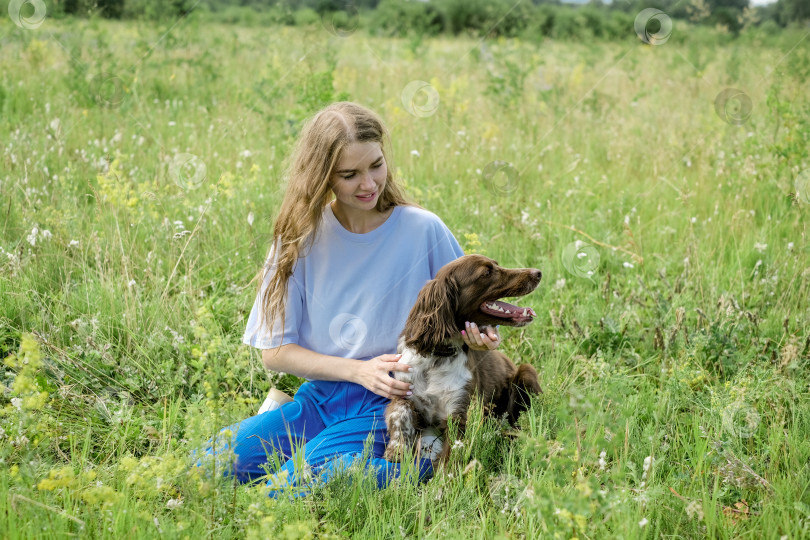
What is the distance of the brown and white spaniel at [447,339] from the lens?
10.1ft

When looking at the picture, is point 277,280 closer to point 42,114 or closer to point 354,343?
point 354,343

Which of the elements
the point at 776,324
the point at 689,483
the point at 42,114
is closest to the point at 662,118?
the point at 776,324

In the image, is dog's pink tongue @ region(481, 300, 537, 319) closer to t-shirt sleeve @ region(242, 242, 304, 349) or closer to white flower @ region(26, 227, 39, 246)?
t-shirt sleeve @ region(242, 242, 304, 349)

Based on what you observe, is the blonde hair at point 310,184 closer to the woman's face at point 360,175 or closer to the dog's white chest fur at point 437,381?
the woman's face at point 360,175

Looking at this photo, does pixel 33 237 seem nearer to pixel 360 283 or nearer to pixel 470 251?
pixel 360 283

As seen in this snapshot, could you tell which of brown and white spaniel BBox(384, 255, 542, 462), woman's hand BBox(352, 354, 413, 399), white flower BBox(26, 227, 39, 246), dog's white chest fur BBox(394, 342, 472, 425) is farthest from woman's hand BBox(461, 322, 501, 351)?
white flower BBox(26, 227, 39, 246)

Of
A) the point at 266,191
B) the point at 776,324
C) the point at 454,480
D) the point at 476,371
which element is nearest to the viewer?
the point at 454,480

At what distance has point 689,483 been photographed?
2.90m

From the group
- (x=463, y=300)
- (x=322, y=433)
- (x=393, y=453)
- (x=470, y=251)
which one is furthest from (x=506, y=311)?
(x=470, y=251)

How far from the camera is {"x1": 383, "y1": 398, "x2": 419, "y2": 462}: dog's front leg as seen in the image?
313 cm

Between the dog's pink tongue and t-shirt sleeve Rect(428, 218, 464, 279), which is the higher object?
t-shirt sleeve Rect(428, 218, 464, 279)

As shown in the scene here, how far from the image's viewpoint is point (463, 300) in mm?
3121

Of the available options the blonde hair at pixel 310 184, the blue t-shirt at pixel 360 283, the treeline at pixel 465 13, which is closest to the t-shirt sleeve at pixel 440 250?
the blue t-shirt at pixel 360 283

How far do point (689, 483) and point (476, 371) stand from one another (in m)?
1.03
